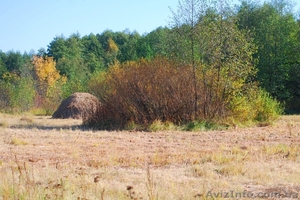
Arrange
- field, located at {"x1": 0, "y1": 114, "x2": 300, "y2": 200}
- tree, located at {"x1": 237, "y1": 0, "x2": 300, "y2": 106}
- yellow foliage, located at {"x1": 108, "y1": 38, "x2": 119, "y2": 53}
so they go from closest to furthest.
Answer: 1. field, located at {"x1": 0, "y1": 114, "x2": 300, "y2": 200}
2. tree, located at {"x1": 237, "y1": 0, "x2": 300, "y2": 106}
3. yellow foliage, located at {"x1": 108, "y1": 38, "x2": 119, "y2": 53}

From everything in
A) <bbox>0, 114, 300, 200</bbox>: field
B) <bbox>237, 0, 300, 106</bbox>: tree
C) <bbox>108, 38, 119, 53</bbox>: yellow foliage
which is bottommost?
<bbox>0, 114, 300, 200</bbox>: field

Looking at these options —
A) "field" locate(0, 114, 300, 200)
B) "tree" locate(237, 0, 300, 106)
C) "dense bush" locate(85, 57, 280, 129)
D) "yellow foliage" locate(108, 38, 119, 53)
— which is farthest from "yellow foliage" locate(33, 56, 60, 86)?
"field" locate(0, 114, 300, 200)

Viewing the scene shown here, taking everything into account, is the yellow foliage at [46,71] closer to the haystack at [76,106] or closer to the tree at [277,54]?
the tree at [277,54]

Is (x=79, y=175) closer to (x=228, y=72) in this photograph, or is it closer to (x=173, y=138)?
(x=173, y=138)

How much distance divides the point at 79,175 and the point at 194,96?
957 cm

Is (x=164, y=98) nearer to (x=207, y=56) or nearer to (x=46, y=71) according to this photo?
(x=207, y=56)

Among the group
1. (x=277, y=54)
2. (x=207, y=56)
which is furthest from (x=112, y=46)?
(x=207, y=56)

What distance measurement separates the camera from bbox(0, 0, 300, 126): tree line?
15461 mm

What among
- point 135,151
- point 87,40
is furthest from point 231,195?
point 87,40

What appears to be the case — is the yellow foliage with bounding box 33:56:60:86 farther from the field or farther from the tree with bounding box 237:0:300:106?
the field

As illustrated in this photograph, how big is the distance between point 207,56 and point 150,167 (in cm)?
884

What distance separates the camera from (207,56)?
15.5 metres

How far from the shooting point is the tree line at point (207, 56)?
1546cm

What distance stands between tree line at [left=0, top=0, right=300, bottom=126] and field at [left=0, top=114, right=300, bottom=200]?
365 cm
